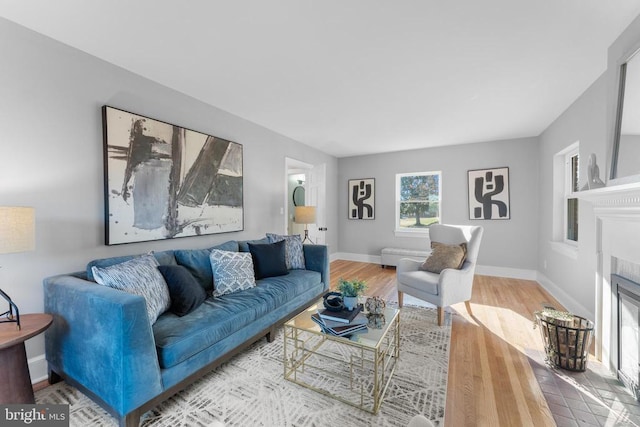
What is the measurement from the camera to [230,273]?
2.44m

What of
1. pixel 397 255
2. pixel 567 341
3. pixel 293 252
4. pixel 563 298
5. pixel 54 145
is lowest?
pixel 563 298

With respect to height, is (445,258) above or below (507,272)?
above

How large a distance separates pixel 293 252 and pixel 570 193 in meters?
3.80

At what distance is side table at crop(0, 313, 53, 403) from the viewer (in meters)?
1.34

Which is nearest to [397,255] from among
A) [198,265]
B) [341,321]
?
[341,321]

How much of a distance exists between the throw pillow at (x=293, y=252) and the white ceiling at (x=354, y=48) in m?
1.64

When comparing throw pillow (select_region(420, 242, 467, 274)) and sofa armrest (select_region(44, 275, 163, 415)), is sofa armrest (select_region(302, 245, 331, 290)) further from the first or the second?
sofa armrest (select_region(44, 275, 163, 415))

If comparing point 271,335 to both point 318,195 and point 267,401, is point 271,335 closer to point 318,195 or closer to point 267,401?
point 267,401

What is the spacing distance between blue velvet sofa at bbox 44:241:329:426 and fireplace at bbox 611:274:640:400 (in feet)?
8.55

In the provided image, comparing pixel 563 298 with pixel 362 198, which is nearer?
pixel 563 298

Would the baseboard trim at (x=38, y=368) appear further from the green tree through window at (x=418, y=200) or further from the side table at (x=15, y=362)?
the green tree through window at (x=418, y=200)

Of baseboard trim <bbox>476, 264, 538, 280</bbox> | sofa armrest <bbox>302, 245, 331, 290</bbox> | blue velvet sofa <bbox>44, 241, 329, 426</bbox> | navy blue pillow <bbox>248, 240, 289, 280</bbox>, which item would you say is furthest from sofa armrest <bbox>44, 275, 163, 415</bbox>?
baseboard trim <bbox>476, 264, 538, 280</bbox>

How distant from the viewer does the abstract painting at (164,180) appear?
222 cm

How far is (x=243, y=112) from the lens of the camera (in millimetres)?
3359
